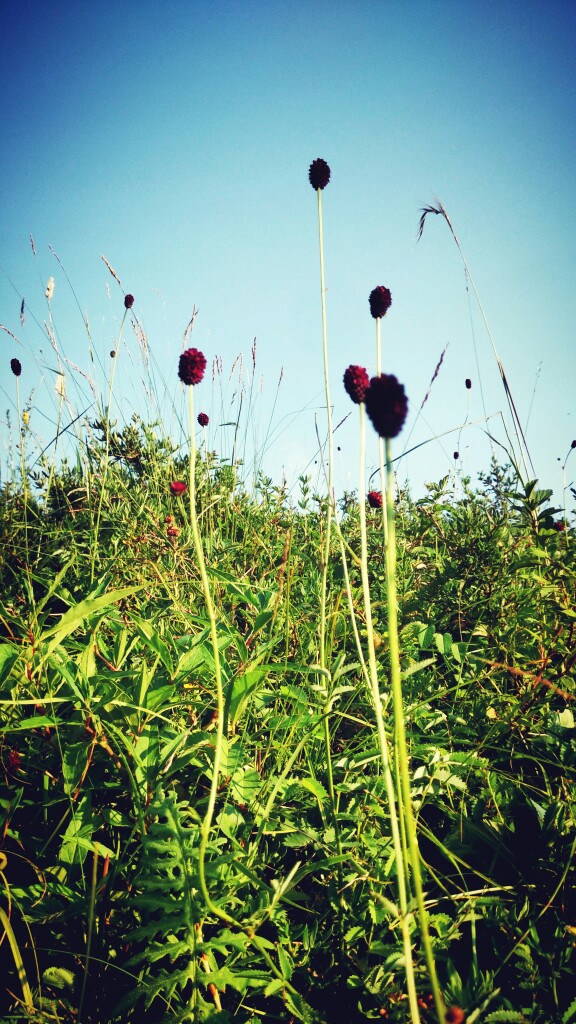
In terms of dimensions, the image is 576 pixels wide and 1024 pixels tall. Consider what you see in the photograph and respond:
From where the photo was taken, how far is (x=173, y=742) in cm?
86

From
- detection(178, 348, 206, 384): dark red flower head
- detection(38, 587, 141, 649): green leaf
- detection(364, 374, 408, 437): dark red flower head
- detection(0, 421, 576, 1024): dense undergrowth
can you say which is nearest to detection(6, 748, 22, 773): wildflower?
detection(0, 421, 576, 1024): dense undergrowth

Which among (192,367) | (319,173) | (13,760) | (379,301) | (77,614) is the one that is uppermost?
(319,173)

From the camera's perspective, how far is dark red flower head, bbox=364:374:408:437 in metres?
0.46

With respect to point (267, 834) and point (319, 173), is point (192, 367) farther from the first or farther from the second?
point (267, 834)

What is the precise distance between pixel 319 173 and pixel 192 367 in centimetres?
70

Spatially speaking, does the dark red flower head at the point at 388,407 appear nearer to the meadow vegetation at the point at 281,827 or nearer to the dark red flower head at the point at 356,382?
the meadow vegetation at the point at 281,827

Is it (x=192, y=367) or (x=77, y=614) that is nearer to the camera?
(x=192, y=367)

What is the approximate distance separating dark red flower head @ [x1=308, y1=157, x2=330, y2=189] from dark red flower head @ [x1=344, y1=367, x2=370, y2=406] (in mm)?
525

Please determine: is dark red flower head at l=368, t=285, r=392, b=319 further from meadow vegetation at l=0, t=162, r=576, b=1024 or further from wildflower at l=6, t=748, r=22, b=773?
wildflower at l=6, t=748, r=22, b=773

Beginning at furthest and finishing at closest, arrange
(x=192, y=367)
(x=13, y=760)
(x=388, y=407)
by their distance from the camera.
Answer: (x=13, y=760) < (x=192, y=367) < (x=388, y=407)

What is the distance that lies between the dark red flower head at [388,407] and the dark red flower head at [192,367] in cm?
38

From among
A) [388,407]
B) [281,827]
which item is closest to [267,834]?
[281,827]

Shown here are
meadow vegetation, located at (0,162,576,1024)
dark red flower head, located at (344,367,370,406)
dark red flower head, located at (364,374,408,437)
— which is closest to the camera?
dark red flower head, located at (364,374,408,437)

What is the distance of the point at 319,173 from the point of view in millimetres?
1108
